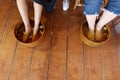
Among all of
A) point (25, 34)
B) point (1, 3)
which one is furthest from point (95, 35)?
point (1, 3)

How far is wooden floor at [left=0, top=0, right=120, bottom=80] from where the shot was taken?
50.1 inches

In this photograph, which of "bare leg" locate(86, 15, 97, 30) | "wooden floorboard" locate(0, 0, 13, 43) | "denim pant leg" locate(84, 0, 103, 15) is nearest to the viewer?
"denim pant leg" locate(84, 0, 103, 15)

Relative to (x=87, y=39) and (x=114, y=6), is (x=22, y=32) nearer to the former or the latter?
(x=87, y=39)

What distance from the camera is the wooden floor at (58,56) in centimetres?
127

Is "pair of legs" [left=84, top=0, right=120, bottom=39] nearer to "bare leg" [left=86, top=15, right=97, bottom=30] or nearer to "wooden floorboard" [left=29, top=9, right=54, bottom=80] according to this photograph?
"bare leg" [left=86, top=15, right=97, bottom=30]

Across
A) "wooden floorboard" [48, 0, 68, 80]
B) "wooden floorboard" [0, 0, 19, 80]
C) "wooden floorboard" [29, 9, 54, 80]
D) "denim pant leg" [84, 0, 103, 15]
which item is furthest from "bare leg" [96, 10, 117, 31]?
"wooden floorboard" [0, 0, 19, 80]

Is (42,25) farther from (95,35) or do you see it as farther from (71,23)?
(95,35)

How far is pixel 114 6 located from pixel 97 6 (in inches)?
4.5

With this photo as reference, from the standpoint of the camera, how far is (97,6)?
3.68ft

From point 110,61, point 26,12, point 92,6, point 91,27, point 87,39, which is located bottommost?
point 110,61

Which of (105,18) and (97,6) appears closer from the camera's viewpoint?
(97,6)

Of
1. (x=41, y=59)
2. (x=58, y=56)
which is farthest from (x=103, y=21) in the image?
(x=41, y=59)

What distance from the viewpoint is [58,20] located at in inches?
61.6

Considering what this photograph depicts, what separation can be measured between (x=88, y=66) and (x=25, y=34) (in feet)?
1.75
